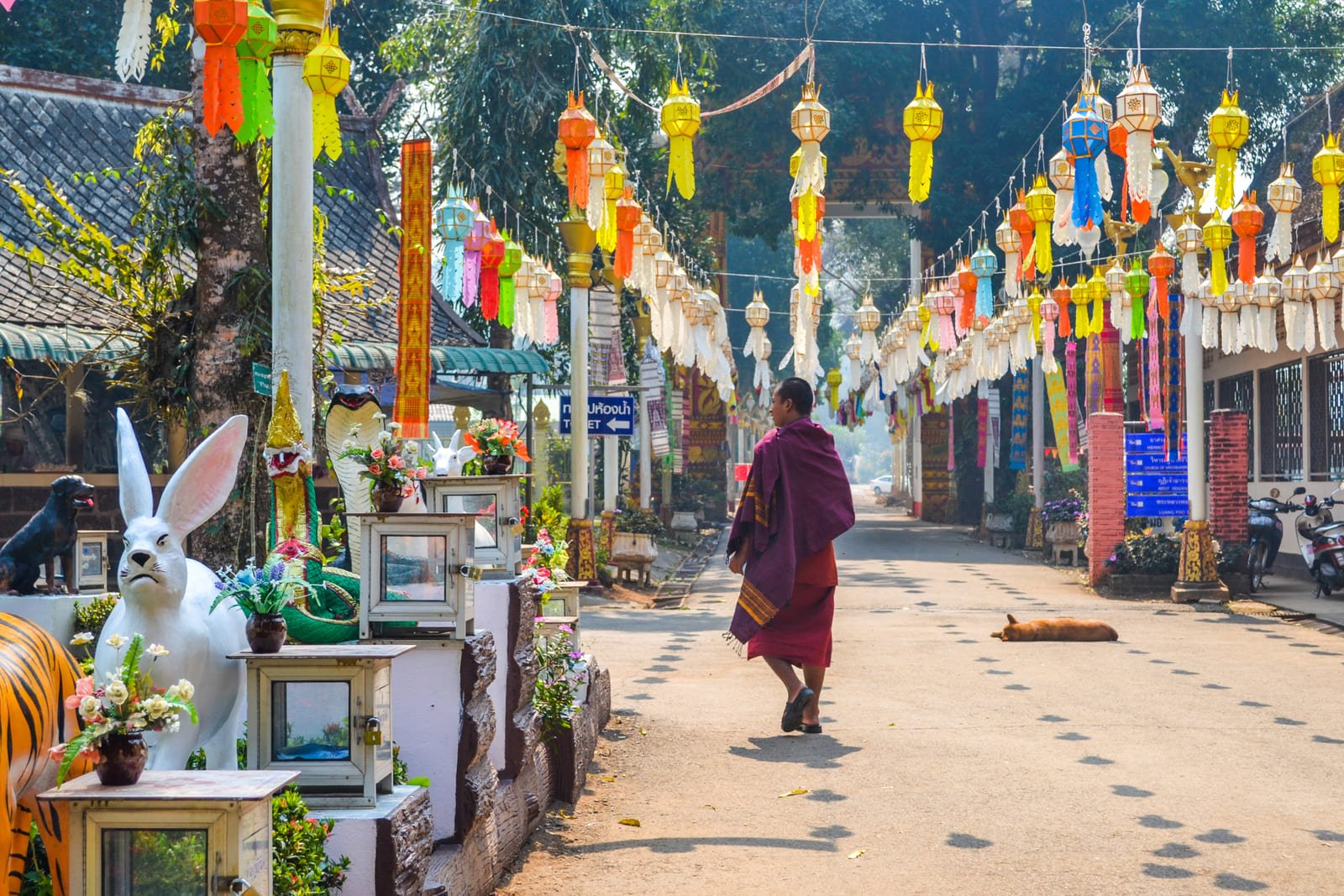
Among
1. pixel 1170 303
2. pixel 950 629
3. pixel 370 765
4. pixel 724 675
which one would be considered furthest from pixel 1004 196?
pixel 370 765

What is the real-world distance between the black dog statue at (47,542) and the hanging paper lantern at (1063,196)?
32.2ft

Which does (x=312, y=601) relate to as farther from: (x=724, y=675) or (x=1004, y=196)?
(x=1004, y=196)

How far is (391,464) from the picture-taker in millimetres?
4945

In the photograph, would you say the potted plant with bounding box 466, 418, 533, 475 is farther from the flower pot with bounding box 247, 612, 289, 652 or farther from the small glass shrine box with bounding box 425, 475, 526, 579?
the flower pot with bounding box 247, 612, 289, 652

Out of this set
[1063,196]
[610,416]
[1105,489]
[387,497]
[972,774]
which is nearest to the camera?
[387,497]

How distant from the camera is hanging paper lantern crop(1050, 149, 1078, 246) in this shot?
1355 cm

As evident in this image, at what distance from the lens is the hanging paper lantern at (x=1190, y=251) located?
15.5m

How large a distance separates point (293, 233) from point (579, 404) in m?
11.1

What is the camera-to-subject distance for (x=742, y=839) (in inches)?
241

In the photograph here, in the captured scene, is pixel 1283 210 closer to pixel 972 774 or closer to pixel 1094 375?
pixel 1094 375

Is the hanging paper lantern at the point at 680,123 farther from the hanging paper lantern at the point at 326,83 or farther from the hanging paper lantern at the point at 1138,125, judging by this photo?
the hanging paper lantern at the point at 326,83

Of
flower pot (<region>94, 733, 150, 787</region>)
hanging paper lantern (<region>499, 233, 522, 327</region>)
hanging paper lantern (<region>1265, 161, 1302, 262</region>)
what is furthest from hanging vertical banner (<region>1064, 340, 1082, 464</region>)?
flower pot (<region>94, 733, 150, 787</region>)

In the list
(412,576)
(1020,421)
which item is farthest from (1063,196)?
(1020,421)

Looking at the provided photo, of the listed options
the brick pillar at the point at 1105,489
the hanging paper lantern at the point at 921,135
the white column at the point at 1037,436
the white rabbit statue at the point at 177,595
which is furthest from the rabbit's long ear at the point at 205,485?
the white column at the point at 1037,436
